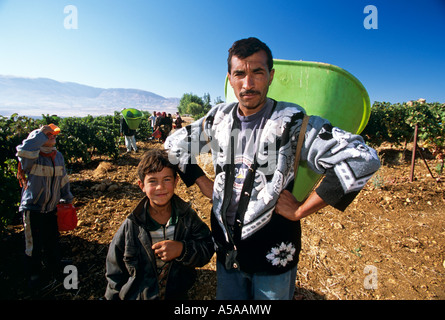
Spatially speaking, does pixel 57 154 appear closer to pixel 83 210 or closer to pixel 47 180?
pixel 47 180

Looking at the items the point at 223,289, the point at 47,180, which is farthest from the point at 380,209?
the point at 47,180

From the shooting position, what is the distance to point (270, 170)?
1222 mm

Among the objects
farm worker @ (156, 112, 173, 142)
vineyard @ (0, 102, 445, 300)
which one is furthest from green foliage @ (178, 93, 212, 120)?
vineyard @ (0, 102, 445, 300)

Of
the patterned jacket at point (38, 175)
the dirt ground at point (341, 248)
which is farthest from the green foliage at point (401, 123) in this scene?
the patterned jacket at point (38, 175)

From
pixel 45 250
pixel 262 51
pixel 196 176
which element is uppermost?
pixel 262 51

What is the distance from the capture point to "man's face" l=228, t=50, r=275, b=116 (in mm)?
1208

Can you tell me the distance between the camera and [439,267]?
2928mm

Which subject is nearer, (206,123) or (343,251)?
(206,123)

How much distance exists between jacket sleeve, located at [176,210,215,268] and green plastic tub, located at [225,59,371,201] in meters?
0.88

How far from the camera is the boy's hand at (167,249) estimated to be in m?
1.47

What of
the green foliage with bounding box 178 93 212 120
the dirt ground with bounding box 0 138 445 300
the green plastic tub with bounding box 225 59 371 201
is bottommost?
the dirt ground with bounding box 0 138 445 300

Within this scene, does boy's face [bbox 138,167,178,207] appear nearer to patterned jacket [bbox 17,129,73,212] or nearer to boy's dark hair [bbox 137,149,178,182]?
boy's dark hair [bbox 137,149,178,182]

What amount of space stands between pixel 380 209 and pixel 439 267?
5.68 feet

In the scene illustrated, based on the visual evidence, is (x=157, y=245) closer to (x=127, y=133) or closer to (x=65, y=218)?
(x=65, y=218)
